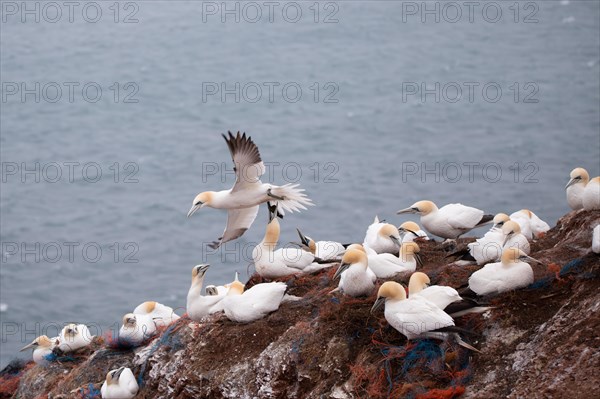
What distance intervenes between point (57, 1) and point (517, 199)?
30109mm

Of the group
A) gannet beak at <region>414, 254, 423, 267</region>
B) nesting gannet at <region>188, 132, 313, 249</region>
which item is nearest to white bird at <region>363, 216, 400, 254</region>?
gannet beak at <region>414, 254, 423, 267</region>

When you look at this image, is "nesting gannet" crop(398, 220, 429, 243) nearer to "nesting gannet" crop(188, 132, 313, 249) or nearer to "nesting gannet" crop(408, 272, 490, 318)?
"nesting gannet" crop(188, 132, 313, 249)

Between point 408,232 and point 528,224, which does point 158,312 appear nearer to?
point 408,232

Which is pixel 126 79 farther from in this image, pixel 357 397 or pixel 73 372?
pixel 357 397

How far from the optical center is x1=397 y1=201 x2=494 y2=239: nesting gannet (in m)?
12.1

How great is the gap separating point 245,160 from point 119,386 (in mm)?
2722

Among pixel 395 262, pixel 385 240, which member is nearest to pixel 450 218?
pixel 385 240

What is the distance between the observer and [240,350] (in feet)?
34.1

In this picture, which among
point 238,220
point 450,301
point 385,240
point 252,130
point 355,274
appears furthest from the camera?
point 252,130

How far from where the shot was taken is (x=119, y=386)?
11.0 meters

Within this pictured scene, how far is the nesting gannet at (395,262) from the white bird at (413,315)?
1662 mm

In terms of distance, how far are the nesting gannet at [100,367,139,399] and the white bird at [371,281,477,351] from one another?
3203 millimetres

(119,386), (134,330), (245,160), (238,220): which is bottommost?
(119,386)

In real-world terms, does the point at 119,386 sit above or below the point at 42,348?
above
